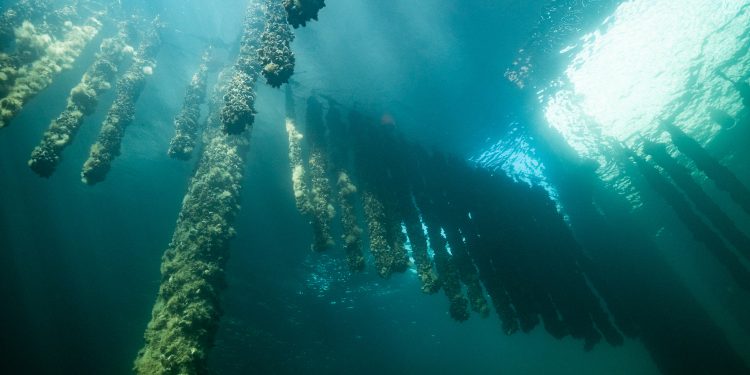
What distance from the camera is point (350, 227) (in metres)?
7.09

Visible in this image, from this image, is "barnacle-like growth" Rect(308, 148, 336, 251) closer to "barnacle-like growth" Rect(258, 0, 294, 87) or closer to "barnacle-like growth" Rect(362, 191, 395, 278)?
"barnacle-like growth" Rect(362, 191, 395, 278)

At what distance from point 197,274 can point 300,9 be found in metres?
4.01

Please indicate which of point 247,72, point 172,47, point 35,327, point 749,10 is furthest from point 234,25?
point 35,327

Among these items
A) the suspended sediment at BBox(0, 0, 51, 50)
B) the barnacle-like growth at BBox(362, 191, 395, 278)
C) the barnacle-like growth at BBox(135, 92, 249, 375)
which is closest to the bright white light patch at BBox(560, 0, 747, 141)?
the barnacle-like growth at BBox(362, 191, 395, 278)

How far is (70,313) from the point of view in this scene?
A: 23.2m

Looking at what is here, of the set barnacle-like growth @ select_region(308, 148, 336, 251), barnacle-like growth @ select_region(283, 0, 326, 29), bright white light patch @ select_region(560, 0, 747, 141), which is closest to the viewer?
barnacle-like growth @ select_region(283, 0, 326, 29)

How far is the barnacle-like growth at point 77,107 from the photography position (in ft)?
16.9

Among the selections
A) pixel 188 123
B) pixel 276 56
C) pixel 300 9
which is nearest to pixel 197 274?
pixel 276 56

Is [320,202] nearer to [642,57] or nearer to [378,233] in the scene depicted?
[378,233]

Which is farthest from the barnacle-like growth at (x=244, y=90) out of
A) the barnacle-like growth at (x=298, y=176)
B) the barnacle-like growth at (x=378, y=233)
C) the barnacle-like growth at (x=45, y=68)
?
the barnacle-like growth at (x=45, y=68)

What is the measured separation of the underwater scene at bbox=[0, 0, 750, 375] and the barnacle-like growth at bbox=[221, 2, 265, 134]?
0.15 ft

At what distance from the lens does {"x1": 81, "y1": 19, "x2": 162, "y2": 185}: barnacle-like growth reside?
567 centimetres

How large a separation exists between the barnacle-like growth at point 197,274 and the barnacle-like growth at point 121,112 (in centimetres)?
149

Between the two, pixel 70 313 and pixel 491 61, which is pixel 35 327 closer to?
pixel 70 313
